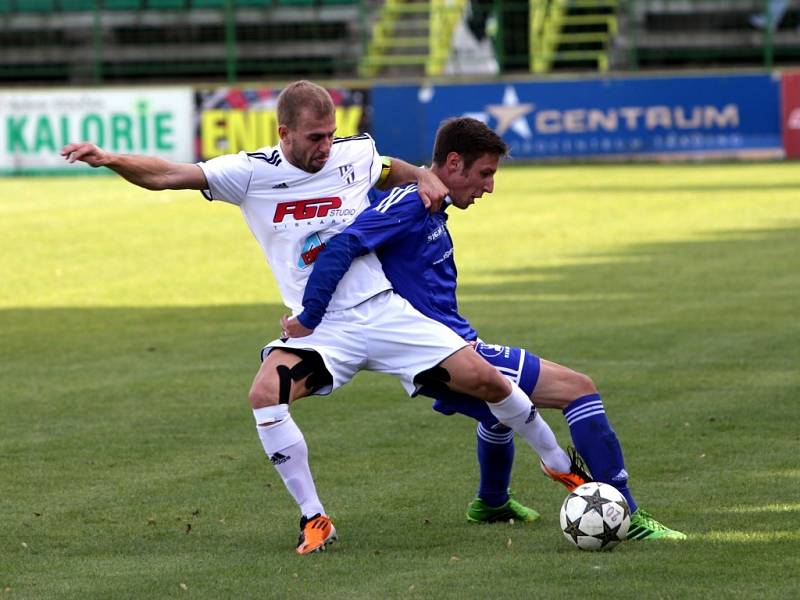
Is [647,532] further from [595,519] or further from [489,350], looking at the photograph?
[489,350]

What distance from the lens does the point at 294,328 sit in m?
6.28

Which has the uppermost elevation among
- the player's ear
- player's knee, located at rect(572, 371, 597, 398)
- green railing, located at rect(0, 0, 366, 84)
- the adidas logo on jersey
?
the player's ear

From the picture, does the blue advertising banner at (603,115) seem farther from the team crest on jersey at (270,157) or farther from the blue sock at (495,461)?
the team crest on jersey at (270,157)

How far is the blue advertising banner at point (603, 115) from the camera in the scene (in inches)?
1320

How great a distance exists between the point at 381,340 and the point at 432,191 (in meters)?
0.62

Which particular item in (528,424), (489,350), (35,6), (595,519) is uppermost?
(489,350)

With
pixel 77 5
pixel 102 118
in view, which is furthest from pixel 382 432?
pixel 77 5

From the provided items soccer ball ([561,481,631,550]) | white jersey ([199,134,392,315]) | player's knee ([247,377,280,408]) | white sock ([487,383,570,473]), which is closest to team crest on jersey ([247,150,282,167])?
white jersey ([199,134,392,315])

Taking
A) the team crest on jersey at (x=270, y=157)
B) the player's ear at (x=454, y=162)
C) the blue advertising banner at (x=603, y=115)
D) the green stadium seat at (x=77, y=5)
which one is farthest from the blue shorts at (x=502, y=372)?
the green stadium seat at (x=77, y=5)

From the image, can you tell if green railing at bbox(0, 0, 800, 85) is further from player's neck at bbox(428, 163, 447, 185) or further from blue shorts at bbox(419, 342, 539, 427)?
blue shorts at bbox(419, 342, 539, 427)

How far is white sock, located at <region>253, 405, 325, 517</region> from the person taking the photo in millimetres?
6293

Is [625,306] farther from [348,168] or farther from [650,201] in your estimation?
[650,201]

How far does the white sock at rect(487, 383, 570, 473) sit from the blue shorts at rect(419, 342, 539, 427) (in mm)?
73

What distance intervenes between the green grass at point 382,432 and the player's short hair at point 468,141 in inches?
59.9
